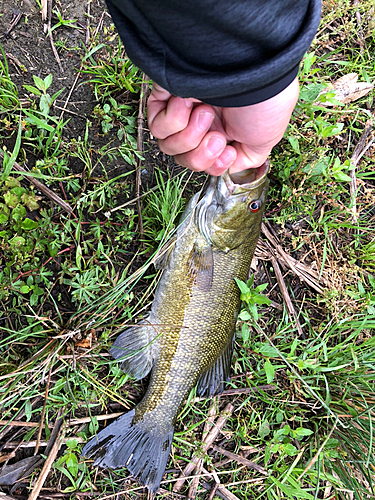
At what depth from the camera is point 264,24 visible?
1.32m

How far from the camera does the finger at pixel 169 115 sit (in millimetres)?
2051

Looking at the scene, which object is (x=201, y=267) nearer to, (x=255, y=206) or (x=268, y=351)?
(x=255, y=206)

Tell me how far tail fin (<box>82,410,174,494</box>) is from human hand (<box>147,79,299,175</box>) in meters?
1.96

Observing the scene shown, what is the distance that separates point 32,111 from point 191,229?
4.73 feet

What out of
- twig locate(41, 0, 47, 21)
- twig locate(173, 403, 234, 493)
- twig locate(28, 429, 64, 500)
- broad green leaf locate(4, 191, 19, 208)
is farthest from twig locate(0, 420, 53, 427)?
twig locate(41, 0, 47, 21)

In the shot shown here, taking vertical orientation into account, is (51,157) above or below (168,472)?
above

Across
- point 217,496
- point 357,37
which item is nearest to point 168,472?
point 217,496

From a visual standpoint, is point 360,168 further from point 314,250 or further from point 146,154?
point 146,154

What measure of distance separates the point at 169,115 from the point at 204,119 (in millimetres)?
209

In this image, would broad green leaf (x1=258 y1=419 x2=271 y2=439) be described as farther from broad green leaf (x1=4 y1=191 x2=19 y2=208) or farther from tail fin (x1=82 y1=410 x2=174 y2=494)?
broad green leaf (x1=4 y1=191 x2=19 y2=208)

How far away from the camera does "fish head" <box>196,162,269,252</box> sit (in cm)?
243

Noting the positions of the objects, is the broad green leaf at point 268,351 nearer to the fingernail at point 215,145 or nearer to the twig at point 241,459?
the twig at point 241,459

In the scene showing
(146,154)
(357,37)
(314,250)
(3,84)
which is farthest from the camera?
(357,37)

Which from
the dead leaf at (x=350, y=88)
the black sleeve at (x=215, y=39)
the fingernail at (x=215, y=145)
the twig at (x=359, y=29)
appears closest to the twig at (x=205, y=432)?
the fingernail at (x=215, y=145)
